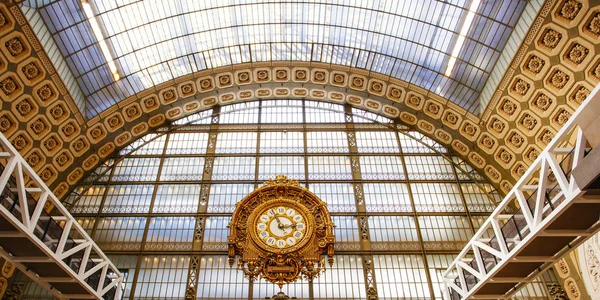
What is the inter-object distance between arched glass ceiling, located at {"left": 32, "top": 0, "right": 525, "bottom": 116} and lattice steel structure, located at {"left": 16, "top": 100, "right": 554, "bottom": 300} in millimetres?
4824

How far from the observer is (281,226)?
99.8 ft

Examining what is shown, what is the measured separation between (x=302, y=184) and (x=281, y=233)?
5293 millimetres

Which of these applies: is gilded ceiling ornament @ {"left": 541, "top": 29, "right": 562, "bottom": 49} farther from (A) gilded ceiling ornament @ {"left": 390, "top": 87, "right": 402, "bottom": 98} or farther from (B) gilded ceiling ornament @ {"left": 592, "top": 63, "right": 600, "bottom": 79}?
(A) gilded ceiling ornament @ {"left": 390, "top": 87, "right": 402, "bottom": 98}

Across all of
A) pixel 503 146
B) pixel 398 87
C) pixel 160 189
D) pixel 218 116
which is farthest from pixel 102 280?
pixel 503 146

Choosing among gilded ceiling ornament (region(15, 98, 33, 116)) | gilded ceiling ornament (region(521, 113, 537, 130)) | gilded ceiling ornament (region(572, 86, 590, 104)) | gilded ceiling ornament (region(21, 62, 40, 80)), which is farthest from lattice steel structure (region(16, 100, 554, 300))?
gilded ceiling ornament (region(572, 86, 590, 104))

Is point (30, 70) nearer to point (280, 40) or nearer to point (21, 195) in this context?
point (21, 195)

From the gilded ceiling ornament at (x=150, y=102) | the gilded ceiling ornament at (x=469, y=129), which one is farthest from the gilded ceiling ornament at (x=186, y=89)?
the gilded ceiling ornament at (x=469, y=129)

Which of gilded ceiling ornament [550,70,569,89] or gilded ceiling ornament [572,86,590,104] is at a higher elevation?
gilded ceiling ornament [550,70,569,89]

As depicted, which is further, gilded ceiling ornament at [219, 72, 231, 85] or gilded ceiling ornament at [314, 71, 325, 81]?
gilded ceiling ornament at [314, 71, 325, 81]

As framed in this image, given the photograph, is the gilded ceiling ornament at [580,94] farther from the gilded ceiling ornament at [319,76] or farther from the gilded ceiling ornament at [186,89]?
the gilded ceiling ornament at [186,89]

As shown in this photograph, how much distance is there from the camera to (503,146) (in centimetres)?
3325

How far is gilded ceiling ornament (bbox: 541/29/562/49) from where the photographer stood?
2550cm

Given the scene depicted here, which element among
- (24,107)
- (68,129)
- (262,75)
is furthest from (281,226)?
(24,107)

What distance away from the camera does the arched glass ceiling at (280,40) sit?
3195cm
